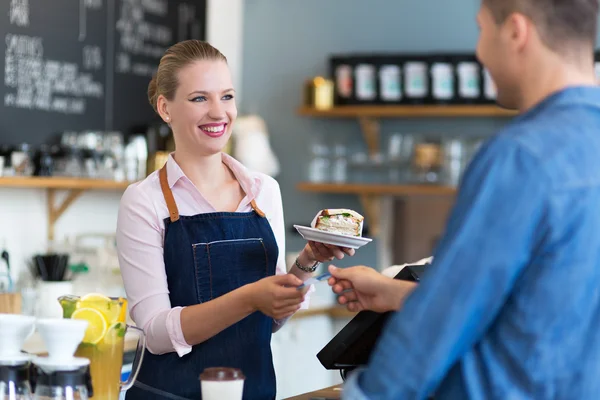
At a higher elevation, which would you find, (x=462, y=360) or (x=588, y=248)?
(x=588, y=248)

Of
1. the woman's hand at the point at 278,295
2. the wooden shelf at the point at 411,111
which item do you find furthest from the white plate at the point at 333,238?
the wooden shelf at the point at 411,111

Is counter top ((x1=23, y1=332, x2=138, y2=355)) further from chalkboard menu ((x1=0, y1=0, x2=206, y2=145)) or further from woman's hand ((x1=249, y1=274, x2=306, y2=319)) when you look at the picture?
woman's hand ((x1=249, y1=274, x2=306, y2=319))

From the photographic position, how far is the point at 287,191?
5.52 meters

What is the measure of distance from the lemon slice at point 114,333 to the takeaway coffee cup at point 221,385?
0.16 m

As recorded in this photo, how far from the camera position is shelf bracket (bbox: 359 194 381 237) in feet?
17.3

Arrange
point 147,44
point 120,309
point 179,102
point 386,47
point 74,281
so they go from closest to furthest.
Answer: point 120,309, point 179,102, point 74,281, point 147,44, point 386,47

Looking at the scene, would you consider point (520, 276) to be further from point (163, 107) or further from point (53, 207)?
point (53, 207)

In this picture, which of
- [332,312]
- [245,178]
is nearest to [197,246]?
[245,178]

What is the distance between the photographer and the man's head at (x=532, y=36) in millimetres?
1216

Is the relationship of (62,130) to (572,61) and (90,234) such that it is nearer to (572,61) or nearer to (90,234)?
(90,234)

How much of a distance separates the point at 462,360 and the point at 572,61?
418mm

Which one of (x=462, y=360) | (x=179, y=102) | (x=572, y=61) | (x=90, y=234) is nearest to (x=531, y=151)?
(x=572, y=61)

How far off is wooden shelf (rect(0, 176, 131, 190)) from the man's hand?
2.09 m

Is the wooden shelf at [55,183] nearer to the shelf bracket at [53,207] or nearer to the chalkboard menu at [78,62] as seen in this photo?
the shelf bracket at [53,207]
